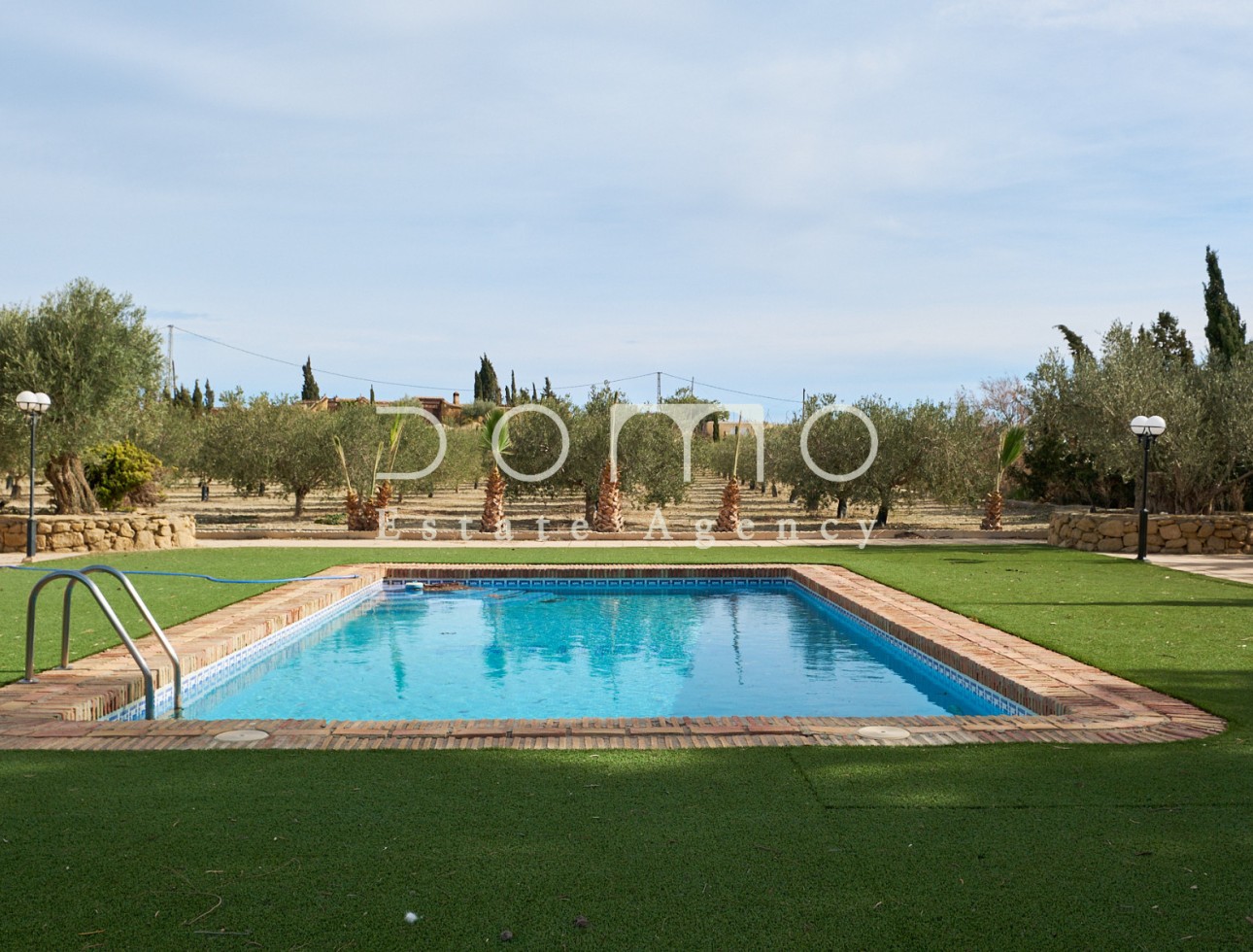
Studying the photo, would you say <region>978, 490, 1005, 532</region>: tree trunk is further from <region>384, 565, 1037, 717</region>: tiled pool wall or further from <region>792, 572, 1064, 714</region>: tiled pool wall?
<region>792, 572, 1064, 714</region>: tiled pool wall

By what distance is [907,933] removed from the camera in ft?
9.64

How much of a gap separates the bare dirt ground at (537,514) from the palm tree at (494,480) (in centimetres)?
59

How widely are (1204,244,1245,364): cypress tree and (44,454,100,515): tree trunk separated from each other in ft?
91.3

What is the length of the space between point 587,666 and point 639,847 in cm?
621

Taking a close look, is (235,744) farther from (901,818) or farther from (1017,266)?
(1017,266)

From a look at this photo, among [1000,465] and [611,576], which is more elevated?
[1000,465]

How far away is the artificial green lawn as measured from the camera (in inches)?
118

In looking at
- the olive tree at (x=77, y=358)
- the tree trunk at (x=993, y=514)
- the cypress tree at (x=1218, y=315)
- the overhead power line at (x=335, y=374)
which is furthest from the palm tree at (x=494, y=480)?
the overhead power line at (x=335, y=374)

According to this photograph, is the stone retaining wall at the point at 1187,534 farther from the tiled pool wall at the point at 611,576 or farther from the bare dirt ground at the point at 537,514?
the tiled pool wall at the point at 611,576

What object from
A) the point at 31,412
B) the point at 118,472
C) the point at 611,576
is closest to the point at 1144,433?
the point at 611,576

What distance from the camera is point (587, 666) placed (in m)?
9.80

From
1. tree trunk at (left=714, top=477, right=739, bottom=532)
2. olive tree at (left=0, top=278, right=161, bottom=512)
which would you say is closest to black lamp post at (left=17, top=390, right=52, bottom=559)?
olive tree at (left=0, top=278, right=161, bottom=512)

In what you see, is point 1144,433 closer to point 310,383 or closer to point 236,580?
point 236,580

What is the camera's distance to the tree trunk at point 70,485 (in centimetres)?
1794
